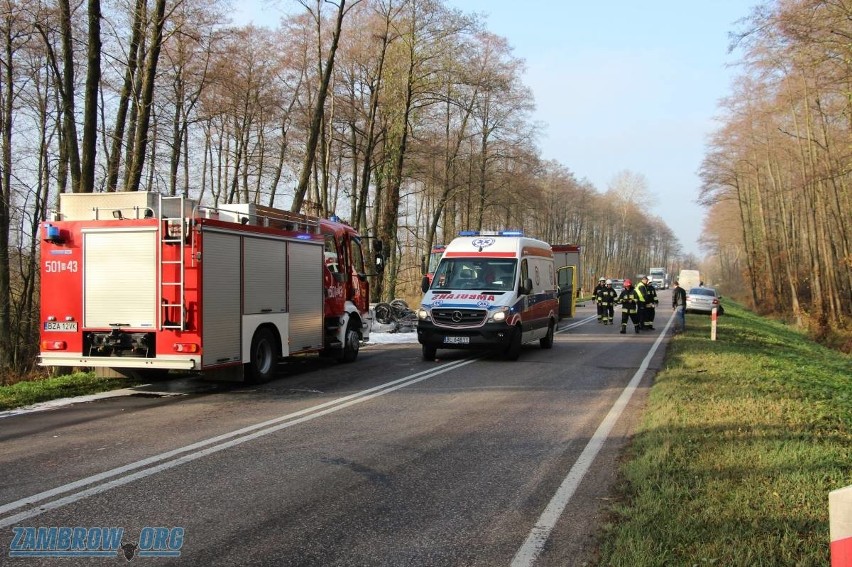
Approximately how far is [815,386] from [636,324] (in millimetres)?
10812

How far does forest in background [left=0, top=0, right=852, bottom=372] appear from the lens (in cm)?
1666

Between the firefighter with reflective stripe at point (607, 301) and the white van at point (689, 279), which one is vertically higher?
the white van at point (689, 279)

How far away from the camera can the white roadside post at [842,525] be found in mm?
2471

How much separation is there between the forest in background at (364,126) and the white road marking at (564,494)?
11770 mm

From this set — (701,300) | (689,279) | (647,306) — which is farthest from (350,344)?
(689,279)

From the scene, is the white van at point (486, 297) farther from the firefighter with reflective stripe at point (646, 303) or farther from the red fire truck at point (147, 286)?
the firefighter with reflective stripe at point (646, 303)

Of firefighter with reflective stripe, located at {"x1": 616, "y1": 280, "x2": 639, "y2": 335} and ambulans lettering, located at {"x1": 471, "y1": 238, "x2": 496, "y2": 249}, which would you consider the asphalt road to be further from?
firefighter with reflective stripe, located at {"x1": 616, "y1": 280, "x2": 639, "y2": 335}

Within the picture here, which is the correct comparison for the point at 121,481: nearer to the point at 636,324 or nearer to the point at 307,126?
the point at 636,324

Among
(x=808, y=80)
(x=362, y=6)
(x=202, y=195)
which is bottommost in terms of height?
(x=202, y=195)

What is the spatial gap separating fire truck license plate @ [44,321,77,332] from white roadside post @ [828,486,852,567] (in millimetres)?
9879

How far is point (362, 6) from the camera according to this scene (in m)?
25.7

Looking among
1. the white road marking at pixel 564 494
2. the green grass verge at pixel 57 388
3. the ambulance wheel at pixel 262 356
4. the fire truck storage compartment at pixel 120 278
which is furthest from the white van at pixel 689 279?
→ the fire truck storage compartment at pixel 120 278

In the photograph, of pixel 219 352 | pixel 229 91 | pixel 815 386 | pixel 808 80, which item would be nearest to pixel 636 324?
pixel 815 386

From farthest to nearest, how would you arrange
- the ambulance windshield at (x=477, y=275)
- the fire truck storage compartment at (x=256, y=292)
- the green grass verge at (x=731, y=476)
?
the ambulance windshield at (x=477, y=275), the fire truck storage compartment at (x=256, y=292), the green grass verge at (x=731, y=476)
